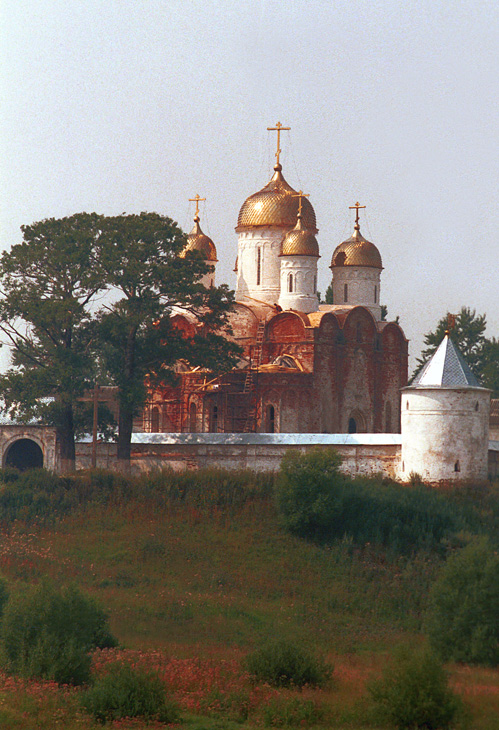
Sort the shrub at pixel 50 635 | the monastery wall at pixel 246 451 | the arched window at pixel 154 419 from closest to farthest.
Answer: the shrub at pixel 50 635 < the monastery wall at pixel 246 451 < the arched window at pixel 154 419

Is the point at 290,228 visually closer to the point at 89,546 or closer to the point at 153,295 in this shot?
the point at 153,295

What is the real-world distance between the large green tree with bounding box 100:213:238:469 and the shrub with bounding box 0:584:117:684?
1261cm

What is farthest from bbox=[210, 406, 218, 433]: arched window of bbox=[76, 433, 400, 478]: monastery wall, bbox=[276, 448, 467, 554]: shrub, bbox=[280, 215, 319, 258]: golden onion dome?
bbox=[276, 448, 467, 554]: shrub

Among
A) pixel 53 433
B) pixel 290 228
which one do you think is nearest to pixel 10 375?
pixel 53 433

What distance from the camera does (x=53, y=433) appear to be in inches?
1246

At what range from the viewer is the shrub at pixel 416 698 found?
14.7 m

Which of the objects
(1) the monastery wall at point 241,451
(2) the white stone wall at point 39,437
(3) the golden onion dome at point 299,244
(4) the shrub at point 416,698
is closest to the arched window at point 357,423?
(3) the golden onion dome at point 299,244

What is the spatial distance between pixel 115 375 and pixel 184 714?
1660 cm

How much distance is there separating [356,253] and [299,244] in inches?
117

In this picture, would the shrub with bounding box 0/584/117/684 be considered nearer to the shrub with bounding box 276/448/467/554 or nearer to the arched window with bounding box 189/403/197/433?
the shrub with bounding box 276/448/467/554

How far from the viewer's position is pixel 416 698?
14719mm

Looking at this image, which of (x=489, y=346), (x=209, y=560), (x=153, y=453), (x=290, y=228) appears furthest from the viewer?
(x=489, y=346)

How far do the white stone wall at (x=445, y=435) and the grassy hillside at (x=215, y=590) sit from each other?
114 centimetres

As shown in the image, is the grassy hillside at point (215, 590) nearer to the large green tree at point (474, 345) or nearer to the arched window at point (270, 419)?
the arched window at point (270, 419)
